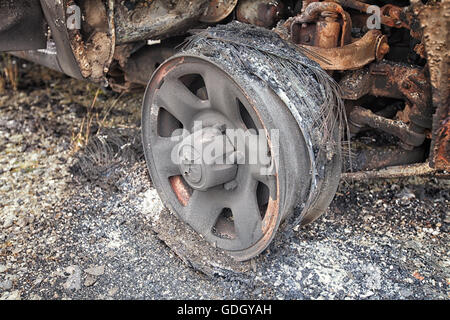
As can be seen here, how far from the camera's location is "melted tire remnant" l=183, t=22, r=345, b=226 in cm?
214

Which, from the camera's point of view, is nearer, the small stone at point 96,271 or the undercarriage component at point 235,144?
the undercarriage component at point 235,144

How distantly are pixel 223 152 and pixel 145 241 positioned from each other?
2.39 ft

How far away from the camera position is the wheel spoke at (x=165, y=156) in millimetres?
2703

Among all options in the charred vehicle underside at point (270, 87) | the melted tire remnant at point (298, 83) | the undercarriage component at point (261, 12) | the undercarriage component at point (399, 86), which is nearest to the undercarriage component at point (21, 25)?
the charred vehicle underside at point (270, 87)

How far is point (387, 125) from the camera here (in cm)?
233

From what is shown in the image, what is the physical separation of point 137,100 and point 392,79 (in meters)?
2.61

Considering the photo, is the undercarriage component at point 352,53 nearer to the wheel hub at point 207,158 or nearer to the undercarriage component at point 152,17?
the wheel hub at point 207,158

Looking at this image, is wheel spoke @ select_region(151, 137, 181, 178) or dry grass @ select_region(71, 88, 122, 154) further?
dry grass @ select_region(71, 88, 122, 154)

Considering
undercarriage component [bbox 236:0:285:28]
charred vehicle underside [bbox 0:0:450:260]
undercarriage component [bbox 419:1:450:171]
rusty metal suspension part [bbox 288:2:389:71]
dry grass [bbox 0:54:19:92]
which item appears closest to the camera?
undercarriage component [bbox 419:1:450:171]

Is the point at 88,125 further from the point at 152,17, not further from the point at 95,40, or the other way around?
the point at 152,17

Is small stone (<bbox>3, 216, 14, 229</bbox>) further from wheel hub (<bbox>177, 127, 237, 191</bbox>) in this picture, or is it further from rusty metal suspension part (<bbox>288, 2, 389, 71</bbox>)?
rusty metal suspension part (<bbox>288, 2, 389, 71</bbox>)

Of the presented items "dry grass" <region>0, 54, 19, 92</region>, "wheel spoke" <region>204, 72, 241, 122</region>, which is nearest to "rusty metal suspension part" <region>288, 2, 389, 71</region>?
"wheel spoke" <region>204, 72, 241, 122</region>

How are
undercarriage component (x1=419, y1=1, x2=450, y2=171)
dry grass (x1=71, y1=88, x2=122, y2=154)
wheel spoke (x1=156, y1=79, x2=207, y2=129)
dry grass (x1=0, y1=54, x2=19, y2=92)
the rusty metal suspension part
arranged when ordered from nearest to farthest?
1. undercarriage component (x1=419, y1=1, x2=450, y2=171)
2. the rusty metal suspension part
3. wheel spoke (x1=156, y1=79, x2=207, y2=129)
4. dry grass (x1=71, y1=88, x2=122, y2=154)
5. dry grass (x1=0, y1=54, x2=19, y2=92)

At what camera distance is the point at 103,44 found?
265 cm
